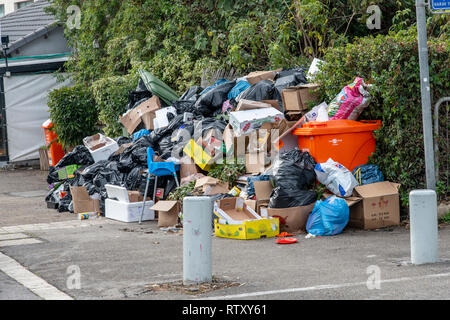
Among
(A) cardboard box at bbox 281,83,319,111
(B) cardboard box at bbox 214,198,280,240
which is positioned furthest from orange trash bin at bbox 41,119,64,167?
(B) cardboard box at bbox 214,198,280,240

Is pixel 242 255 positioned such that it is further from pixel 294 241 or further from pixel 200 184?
pixel 200 184

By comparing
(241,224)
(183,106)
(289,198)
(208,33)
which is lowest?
(241,224)

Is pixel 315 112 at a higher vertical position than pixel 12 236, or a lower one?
higher

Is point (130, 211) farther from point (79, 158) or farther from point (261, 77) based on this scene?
point (261, 77)

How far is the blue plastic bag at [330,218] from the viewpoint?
847 cm

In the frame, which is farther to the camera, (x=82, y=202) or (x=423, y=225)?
(x=82, y=202)

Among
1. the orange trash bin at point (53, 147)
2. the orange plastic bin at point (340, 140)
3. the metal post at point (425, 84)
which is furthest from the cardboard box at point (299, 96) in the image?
the orange trash bin at point (53, 147)

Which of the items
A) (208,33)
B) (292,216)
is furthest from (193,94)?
(292,216)

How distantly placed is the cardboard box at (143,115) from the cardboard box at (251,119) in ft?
10.5

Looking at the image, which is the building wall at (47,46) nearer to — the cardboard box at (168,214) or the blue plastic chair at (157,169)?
the blue plastic chair at (157,169)

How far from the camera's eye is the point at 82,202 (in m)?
11.3

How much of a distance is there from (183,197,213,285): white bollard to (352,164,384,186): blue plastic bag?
3576mm

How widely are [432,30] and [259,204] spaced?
517 cm

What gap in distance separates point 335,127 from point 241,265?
284 cm
